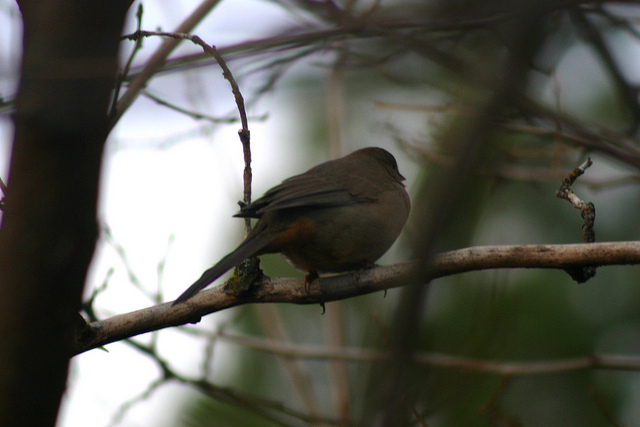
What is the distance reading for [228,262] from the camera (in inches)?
127

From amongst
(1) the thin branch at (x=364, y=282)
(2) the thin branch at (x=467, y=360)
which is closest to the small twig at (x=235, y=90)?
(1) the thin branch at (x=364, y=282)

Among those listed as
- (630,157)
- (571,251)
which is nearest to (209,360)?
(571,251)

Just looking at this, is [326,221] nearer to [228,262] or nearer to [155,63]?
[228,262]

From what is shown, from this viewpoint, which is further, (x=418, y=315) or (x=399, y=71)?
(x=399, y=71)

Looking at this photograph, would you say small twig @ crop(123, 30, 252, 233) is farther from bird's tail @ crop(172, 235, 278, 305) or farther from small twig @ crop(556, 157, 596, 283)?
small twig @ crop(556, 157, 596, 283)

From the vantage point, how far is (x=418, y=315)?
121 centimetres

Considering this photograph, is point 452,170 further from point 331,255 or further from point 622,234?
point 622,234

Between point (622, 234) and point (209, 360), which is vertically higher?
point (622, 234)

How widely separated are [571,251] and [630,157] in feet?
5.70

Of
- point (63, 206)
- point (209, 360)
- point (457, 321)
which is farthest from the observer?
point (457, 321)

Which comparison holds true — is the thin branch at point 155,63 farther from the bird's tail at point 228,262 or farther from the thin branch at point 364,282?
the thin branch at point 364,282

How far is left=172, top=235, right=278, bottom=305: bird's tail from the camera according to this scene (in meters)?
3.00

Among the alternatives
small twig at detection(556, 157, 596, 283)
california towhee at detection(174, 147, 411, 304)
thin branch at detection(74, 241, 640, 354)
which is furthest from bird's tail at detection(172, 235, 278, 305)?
small twig at detection(556, 157, 596, 283)

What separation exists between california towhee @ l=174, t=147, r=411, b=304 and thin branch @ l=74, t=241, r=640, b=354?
0.31 meters
